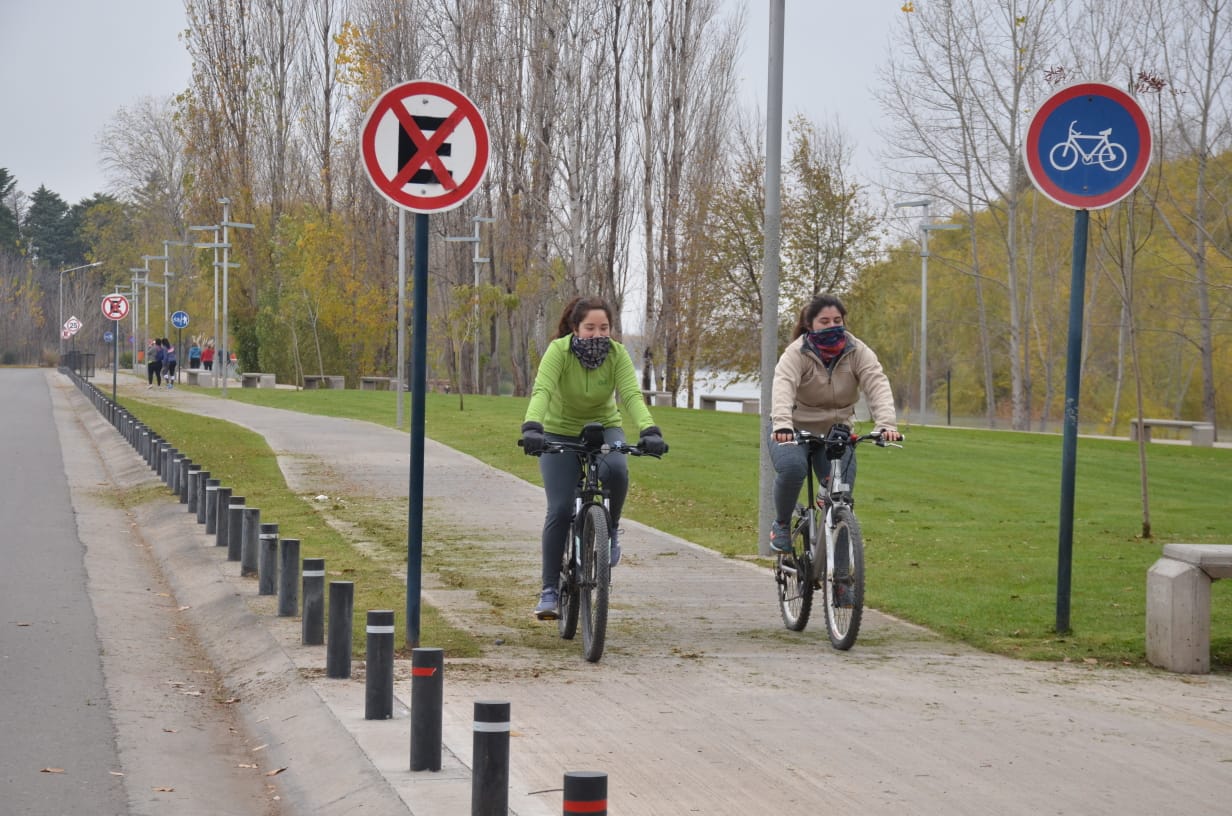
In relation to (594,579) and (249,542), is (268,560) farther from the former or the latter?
(594,579)

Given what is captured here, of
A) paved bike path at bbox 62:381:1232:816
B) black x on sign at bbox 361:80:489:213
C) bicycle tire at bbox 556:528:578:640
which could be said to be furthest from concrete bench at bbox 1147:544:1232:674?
black x on sign at bbox 361:80:489:213

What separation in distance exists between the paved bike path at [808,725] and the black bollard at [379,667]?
0.09 meters

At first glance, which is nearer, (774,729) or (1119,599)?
(774,729)

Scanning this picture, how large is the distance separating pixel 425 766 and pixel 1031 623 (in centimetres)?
484

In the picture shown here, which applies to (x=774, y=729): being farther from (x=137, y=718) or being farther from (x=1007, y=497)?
(x=1007, y=497)

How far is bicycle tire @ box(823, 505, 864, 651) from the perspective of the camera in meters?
8.05

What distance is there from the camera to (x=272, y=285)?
69000mm

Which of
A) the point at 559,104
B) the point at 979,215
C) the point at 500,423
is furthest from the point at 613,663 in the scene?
the point at 979,215

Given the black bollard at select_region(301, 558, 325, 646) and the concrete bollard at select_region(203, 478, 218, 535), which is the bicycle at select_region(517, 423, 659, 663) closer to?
the black bollard at select_region(301, 558, 325, 646)

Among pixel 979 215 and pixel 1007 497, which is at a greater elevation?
pixel 979 215

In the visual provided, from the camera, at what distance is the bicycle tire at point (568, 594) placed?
27.3 ft

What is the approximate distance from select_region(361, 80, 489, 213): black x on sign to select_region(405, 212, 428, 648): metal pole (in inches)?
6.1

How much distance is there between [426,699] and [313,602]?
2.94 meters

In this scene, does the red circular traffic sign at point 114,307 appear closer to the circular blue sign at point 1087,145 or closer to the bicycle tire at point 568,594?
the bicycle tire at point 568,594
